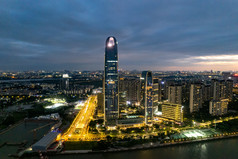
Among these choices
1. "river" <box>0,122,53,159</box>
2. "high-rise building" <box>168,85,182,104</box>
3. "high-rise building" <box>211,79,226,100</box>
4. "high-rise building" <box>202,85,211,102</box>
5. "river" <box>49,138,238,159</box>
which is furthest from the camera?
"high-rise building" <box>202,85,211,102</box>

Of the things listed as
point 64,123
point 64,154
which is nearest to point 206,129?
point 64,154

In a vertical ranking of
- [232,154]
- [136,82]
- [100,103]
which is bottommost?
[232,154]

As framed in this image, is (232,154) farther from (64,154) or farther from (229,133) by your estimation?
(64,154)

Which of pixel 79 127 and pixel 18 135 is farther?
pixel 79 127

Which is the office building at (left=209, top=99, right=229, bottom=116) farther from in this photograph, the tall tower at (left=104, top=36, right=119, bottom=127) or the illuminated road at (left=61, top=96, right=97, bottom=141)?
the illuminated road at (left=61, top=96, right=97, bottom=141)

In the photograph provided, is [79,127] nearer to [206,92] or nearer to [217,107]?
[217,107]

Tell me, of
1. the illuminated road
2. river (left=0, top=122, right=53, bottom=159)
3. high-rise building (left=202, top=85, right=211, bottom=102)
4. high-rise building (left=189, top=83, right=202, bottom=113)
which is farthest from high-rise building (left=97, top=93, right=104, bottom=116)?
high-rise building (left=202, top=85, right=211, bottom=102)

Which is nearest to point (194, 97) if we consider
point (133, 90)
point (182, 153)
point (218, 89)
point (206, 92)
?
point (218, 89)
